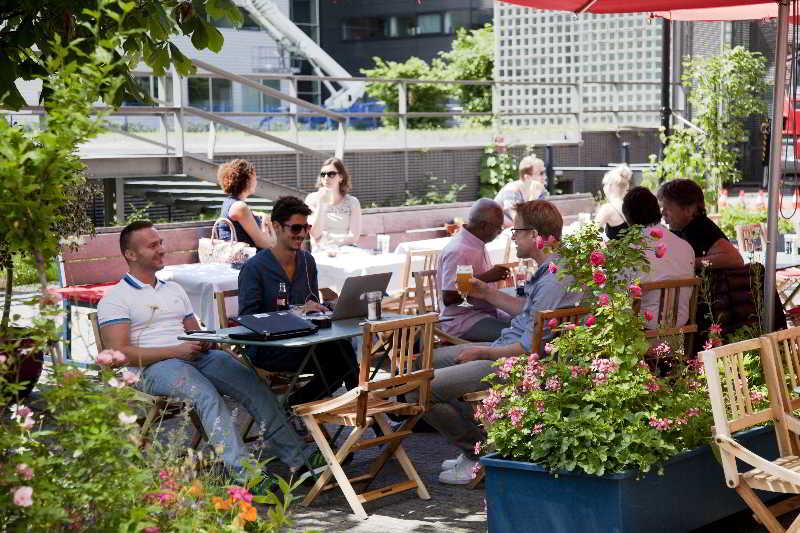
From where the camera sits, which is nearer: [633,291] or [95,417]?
[95,417]

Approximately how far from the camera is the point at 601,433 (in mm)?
4898

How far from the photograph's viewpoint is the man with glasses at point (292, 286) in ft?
22.6

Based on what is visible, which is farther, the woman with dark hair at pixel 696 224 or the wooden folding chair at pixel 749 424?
the woman with dark hair at pixel 696 224

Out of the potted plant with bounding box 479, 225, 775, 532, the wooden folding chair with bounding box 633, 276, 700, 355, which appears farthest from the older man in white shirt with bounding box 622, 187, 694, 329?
the potted plant with bounding box 479, 225, 775, 532

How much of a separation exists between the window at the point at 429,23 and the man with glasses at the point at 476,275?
125 feet

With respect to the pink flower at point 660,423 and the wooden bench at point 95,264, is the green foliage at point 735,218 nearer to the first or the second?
the wooden bench at point 95,264

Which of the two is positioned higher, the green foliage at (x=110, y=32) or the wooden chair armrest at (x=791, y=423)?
the green foliage at (x=110, y=32)

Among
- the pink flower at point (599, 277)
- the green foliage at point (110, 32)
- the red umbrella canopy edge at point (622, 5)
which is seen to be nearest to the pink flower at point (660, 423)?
the pink flower at point (599, 277)

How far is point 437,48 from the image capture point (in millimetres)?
45031

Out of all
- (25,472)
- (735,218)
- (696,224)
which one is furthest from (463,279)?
(735,218)

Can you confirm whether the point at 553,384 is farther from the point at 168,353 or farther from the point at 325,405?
the point at 168,353

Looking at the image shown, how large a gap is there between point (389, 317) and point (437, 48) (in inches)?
1532

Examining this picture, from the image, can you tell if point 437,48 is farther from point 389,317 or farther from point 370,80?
point 389,317

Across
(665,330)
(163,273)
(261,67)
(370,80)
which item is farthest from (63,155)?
(261,67)
